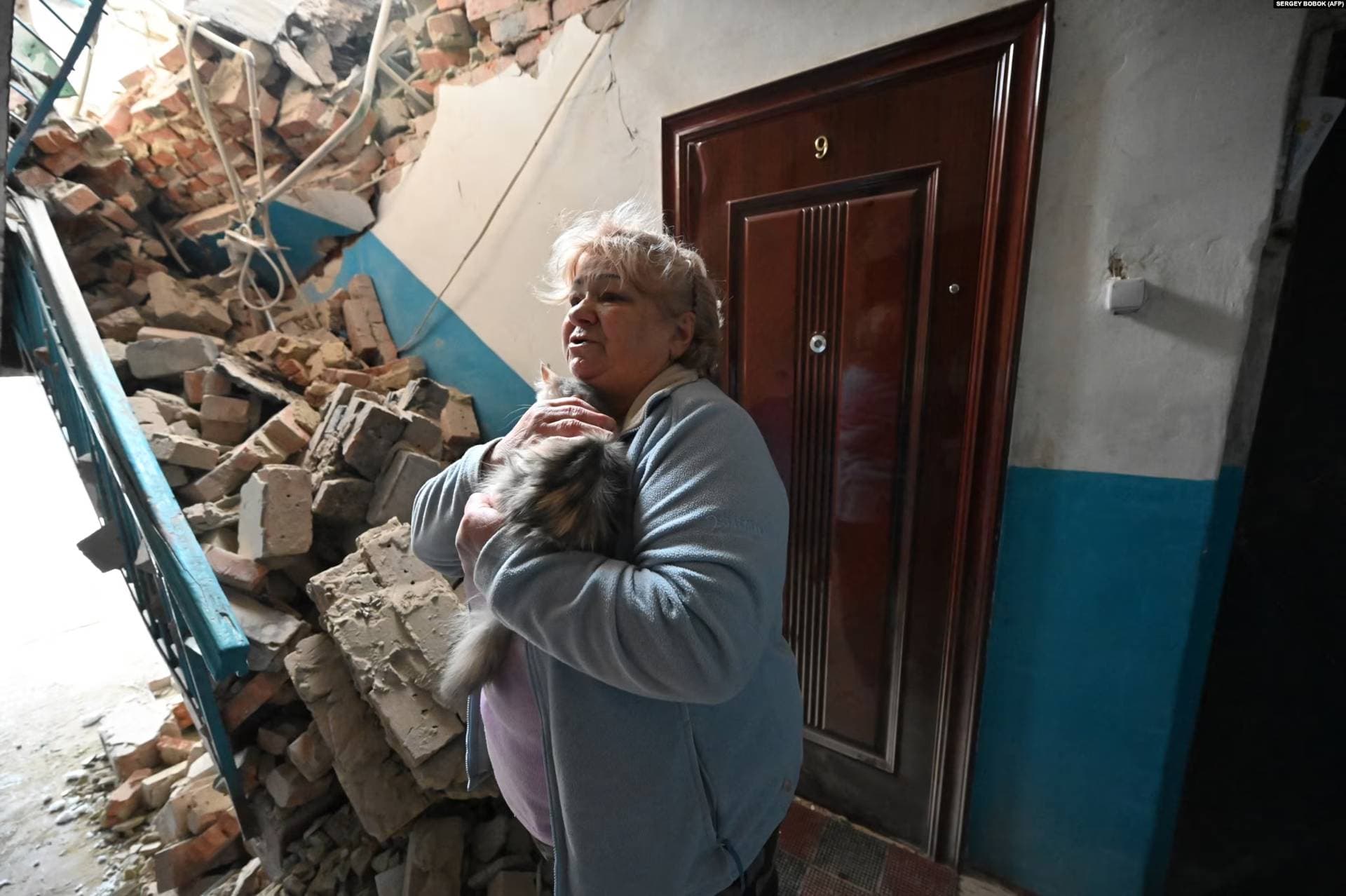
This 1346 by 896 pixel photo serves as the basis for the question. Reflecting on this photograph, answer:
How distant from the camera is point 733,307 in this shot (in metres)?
1.64

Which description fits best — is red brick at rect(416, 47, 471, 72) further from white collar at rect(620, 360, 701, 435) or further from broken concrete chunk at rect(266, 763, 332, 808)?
broken concrete chunk at rect(266, 763, 332, 808)

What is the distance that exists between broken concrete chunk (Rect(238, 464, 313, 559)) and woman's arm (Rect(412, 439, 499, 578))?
132 centimetres

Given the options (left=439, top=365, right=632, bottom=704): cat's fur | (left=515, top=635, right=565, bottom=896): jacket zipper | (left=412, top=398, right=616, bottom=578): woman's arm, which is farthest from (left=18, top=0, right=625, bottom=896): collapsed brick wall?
(left=439, top=365, right=632, bottom=704): cat's fur

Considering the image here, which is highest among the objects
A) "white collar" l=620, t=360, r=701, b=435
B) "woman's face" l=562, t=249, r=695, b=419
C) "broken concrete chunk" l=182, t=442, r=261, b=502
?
"woman's face" l=562, t=249, r=695, b=419

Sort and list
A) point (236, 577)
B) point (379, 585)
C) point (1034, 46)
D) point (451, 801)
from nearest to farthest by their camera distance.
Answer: point (1034, 46) < point (451, 801) < point (379, 585) < point (236, 577)

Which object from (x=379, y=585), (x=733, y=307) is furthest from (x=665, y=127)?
(x=379, y=585)

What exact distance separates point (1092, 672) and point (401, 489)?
2373 mm

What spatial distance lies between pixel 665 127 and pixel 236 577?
2192 mm

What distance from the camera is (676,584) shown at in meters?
0.65

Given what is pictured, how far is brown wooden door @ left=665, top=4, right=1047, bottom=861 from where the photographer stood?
1.25 meters

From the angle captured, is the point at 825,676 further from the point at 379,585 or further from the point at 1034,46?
the point at 1034,46

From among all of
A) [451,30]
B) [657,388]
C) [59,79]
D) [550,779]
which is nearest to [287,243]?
[59,79]

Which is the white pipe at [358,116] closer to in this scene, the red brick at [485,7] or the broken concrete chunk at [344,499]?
the red brick at [485,7]

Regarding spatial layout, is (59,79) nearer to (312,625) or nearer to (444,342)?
(444,342)
